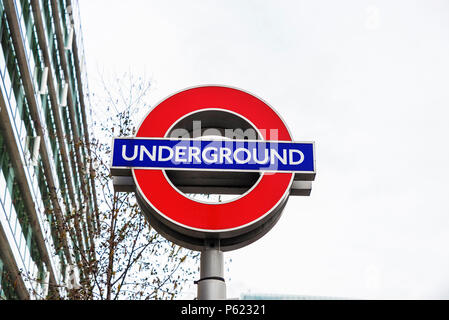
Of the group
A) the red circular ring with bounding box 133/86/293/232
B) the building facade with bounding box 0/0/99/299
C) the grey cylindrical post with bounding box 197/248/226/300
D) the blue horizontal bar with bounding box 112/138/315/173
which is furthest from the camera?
the building facade with bounding box 0/0/99/299

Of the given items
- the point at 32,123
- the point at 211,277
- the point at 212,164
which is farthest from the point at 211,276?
the point at 32,123

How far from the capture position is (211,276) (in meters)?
5.27

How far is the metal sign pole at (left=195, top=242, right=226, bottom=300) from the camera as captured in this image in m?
5.12

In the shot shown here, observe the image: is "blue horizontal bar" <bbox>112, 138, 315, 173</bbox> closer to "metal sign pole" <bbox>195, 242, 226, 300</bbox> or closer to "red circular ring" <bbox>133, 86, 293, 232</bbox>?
"red circular ring" <bbox>133, 86, 293, 232</bbox>

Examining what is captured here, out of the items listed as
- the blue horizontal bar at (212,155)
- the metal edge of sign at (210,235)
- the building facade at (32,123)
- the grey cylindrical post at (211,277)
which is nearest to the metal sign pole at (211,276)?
the grey cylindrical post at (211,277)

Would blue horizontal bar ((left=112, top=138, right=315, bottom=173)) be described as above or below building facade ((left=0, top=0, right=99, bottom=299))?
below

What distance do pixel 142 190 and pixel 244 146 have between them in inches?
42.2

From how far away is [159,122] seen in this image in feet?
19.8

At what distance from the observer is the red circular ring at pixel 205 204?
539 cm

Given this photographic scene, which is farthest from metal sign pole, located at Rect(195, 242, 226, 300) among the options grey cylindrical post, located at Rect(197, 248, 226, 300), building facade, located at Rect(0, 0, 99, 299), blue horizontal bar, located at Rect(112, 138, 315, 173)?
building facade, located at Rect(0, 0, 99, 299)

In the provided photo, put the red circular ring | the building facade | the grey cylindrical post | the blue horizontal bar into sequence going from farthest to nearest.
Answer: the building facade
the blue horizontal bar
the red circular ring
the grey cylindrical post

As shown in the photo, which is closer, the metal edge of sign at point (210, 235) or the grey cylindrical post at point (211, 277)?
the grey cylindrical post at point (211, 277)

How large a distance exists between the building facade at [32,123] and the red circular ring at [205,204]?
1762cm

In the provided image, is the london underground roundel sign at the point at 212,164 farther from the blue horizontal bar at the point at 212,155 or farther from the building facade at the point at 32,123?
the building facade at the point at 32,123
